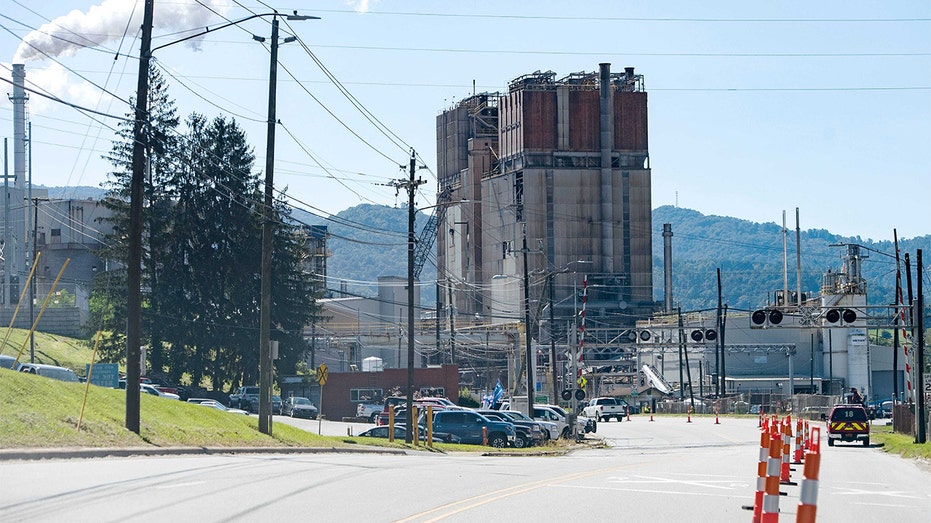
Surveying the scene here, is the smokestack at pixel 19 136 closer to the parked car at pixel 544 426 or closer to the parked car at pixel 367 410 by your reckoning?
the parked car at pixel 367 410

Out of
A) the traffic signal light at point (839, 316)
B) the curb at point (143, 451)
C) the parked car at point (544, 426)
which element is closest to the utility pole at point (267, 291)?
the curb at point (143, 451)

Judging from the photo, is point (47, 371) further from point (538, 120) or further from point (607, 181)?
point (607, 181)

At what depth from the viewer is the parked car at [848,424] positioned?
47.6 meters

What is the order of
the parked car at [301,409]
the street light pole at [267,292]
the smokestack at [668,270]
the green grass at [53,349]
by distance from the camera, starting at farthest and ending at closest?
the smokestack at [668,270], the green grass at [53,349], the parked car at [301,409], the street light pole at [267,292]

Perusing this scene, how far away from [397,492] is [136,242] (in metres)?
13.7

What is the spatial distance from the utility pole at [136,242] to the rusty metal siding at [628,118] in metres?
88.3

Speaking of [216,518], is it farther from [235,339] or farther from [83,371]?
[235,339]

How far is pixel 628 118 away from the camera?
114312mm

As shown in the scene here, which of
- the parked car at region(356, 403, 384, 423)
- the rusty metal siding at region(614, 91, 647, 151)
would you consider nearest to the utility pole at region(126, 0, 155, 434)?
the parked car at region(356, 403, 384, 423)

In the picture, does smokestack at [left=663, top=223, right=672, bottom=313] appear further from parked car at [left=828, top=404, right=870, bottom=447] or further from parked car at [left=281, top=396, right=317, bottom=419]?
parked car at [left=828, top=404, right=870, bottom=447]

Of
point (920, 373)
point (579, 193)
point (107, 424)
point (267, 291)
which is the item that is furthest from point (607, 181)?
point (107, 424)

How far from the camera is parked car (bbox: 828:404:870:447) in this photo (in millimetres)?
47594

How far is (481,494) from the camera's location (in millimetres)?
17766

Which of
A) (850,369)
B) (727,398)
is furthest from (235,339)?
(850,369)
